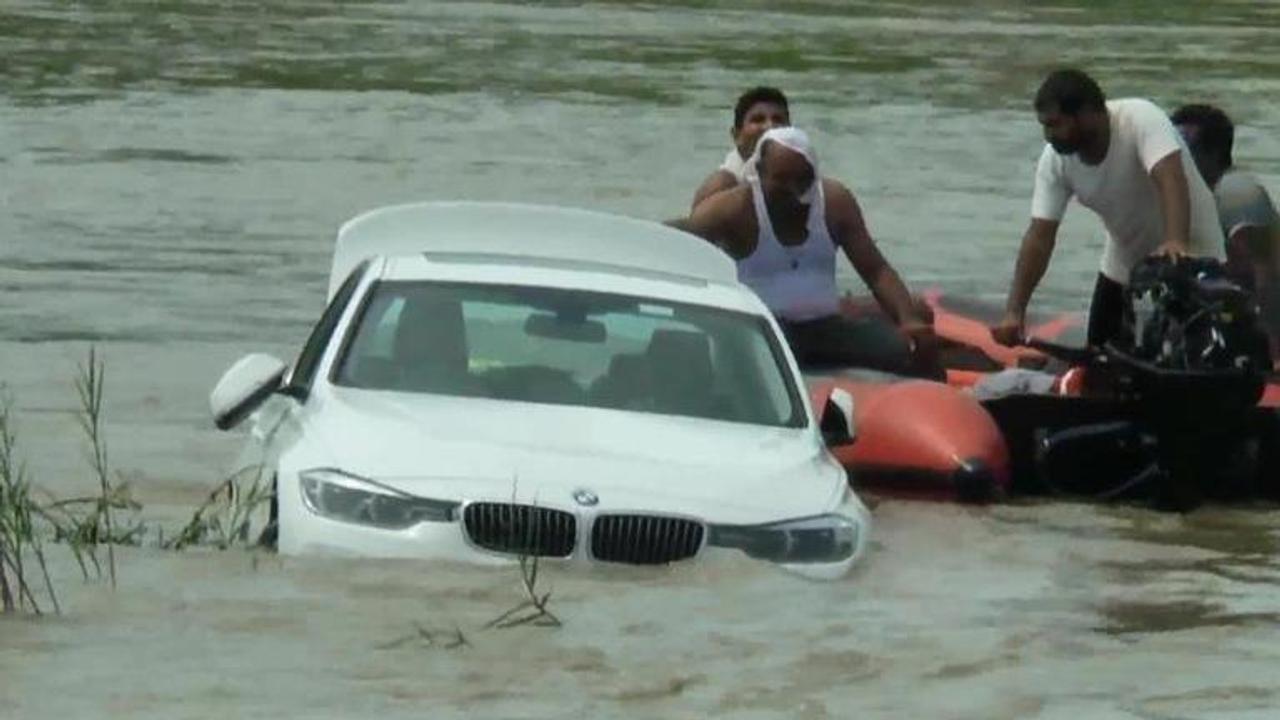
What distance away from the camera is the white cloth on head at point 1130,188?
15.7 meters

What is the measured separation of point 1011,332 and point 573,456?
4.21m

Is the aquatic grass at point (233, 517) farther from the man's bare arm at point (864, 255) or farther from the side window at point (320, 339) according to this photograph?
the man's bare arm at point (864, 255)

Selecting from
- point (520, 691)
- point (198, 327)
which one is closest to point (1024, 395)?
point (520, 691)

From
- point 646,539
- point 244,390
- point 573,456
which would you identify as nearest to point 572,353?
point 244,390

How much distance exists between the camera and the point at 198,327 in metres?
22.2

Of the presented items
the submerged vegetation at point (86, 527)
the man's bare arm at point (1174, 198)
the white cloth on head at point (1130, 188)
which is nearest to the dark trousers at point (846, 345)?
the white cloth on head at point (1130, 188)

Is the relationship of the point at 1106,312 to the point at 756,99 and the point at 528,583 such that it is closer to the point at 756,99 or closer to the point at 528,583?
the point at 756,99

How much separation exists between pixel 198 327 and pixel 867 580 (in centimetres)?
1017

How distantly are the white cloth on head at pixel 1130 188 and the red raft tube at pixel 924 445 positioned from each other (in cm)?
91

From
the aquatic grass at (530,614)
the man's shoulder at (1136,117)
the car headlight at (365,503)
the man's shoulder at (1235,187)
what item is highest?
the man's shoulder at (1136,117)

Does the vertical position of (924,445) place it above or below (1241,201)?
below

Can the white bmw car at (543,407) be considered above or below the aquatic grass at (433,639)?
above

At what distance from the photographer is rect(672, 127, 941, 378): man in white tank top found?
15781mm

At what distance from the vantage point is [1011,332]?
15938 mm
